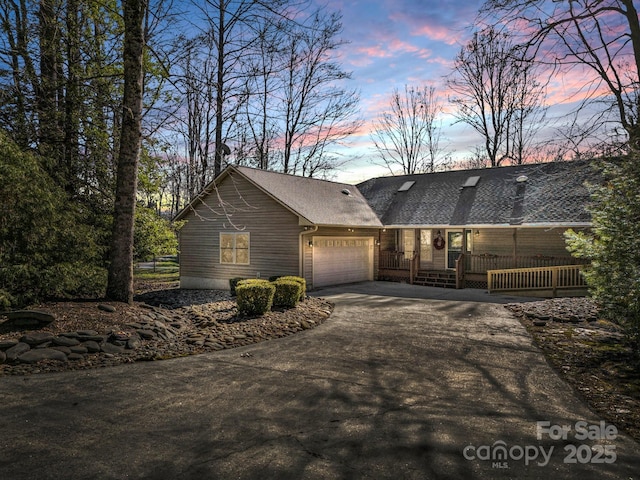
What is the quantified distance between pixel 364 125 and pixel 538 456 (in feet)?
99.4

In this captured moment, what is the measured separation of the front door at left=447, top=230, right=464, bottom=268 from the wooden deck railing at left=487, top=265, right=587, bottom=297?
2.89 metres

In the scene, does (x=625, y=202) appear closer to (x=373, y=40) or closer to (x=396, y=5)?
(x=396, y=5)

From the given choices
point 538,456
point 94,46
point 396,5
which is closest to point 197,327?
point 538,456

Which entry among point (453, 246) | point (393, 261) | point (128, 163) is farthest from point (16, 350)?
point (453, 246)

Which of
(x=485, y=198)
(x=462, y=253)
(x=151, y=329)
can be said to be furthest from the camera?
(x=485, y=198)

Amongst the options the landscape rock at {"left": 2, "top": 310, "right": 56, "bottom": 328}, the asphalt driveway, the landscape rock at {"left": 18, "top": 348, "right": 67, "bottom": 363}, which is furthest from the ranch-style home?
the asphalt driveway

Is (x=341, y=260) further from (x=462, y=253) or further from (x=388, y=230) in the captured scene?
(x=462, y=253)

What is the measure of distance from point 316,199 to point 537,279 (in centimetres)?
978

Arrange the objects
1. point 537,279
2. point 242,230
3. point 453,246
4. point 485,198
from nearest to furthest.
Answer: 1. point 537,279
2. point 242,230
3. point 485,198
4. point 453,246

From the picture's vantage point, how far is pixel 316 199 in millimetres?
17844

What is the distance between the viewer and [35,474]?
122 inches

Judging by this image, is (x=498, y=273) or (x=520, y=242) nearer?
(x=498, y=273)

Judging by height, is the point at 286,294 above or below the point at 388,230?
below

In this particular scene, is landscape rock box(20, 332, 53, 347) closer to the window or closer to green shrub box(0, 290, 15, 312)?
green shrub box(0, 290, 15, 312)
